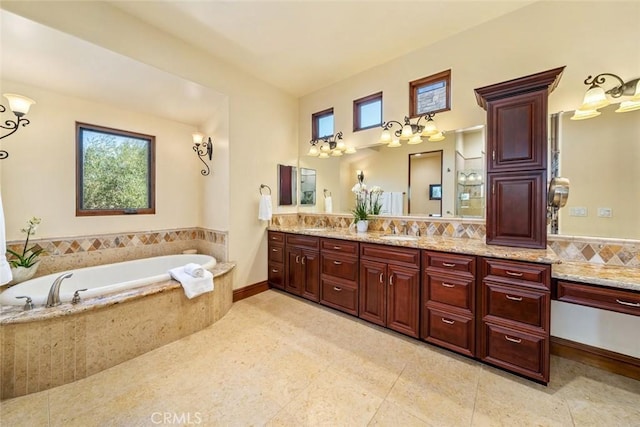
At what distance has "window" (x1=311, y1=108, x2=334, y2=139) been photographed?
390cm

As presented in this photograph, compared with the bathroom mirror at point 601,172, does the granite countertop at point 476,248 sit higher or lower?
lower

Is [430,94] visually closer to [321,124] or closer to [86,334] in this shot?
[321,124]

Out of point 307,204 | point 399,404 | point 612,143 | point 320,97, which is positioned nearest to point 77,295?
point 399,404

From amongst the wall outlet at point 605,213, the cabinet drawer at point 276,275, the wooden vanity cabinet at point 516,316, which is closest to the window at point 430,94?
the wall outlet at point 605,213

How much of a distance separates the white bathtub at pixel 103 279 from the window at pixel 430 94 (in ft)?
10.2

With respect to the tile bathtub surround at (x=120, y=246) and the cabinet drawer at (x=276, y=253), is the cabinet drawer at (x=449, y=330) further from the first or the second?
the tile bathtub surround at (x=120, y=246)

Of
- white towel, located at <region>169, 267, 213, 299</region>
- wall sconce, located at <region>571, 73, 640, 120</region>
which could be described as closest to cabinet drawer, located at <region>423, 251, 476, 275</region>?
wall sconce, located at <region>571, 73, 640, 120</region>

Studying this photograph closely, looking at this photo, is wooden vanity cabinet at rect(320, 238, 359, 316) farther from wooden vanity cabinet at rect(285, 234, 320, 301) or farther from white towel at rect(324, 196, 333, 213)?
white towel at rect(324, 196, 333, 213)

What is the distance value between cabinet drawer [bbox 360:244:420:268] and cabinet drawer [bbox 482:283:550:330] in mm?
573

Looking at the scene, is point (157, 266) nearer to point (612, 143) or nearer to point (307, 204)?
point (307, 204)

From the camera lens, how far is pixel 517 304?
6.04 feet

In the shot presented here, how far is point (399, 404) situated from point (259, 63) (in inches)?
149

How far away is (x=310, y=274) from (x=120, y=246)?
97.0 inches

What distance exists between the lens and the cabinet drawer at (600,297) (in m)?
1.52
